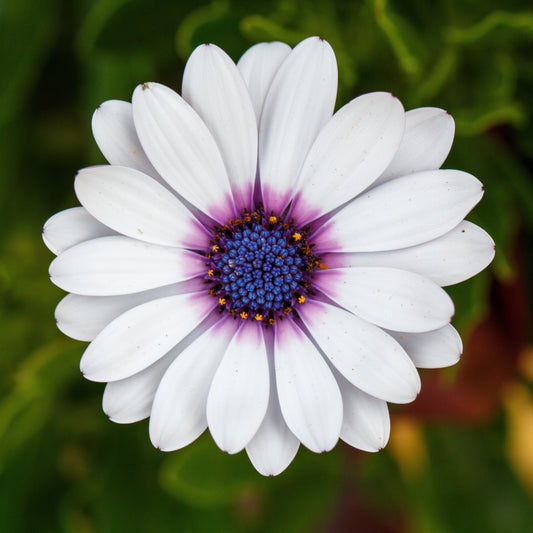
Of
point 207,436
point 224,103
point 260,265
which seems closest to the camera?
point 224,103

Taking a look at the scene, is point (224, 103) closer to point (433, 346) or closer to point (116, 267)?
point (116, 267)

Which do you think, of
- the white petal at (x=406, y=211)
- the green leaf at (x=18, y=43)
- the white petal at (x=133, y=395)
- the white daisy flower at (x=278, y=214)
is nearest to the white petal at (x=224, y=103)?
the white daisy flower at (x=278, y=214)

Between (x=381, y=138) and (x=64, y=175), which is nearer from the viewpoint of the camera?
(x=381, y=138)

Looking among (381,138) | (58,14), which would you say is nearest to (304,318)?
(381,138)

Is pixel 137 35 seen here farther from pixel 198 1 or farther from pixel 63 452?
pixel 63 452

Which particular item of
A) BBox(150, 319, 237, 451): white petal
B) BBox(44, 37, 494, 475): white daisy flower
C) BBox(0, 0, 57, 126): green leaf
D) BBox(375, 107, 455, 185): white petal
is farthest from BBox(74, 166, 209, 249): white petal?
BBox(0, 0, 57, 126): green leaf

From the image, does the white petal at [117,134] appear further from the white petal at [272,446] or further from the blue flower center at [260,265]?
the white petal at [272,446]

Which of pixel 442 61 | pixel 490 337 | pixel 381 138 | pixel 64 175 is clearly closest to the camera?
pixel 381 138

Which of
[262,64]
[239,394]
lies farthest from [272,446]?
[262,64]
